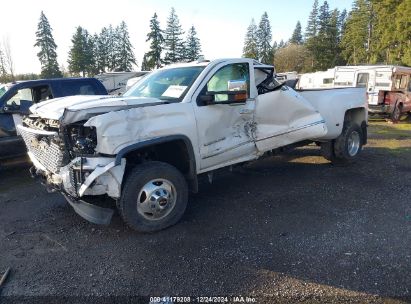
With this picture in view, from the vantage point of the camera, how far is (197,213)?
16.6ft

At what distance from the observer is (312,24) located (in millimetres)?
74625

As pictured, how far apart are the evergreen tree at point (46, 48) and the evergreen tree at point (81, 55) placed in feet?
9.93

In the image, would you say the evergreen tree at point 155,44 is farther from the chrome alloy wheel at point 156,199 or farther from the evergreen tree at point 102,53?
Answer: the chrome alloy wheel at point 156,199

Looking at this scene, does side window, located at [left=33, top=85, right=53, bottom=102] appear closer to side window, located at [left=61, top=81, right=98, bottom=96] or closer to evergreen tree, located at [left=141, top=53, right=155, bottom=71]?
side window, located at [left=61, top=81, right=98, bottom=96]

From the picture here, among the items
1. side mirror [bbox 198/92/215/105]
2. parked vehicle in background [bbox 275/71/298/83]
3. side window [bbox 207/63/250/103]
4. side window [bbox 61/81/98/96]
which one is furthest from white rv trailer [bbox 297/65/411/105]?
side mirror [bbox 198/92/215/105]

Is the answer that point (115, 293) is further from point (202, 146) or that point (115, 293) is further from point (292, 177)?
point (292, 177)

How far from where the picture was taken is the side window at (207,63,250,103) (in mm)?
4811

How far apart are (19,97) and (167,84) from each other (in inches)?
165

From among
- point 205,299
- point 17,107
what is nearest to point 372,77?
point 17,107

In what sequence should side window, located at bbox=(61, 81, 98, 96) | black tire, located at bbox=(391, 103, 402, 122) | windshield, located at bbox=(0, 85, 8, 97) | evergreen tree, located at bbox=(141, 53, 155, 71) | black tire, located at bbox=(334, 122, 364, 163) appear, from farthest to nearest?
evergreen tree, located at bbox=(141, 53, 155, 71) < black tire, located at bbox=(391, 103, 402, 122) < side window, located at bbox=(61, 81, 98, 96) < windshield, located at bbox=(0, 85, 8, 97) < black tire, located at bbox=(334, 122, 364, 163)

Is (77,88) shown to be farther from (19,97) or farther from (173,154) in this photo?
(173,154)

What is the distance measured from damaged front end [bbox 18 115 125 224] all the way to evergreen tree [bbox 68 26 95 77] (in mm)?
64008

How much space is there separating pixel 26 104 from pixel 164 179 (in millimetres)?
4461

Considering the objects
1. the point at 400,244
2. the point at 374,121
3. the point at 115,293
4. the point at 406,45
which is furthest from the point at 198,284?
the point at 406,45
